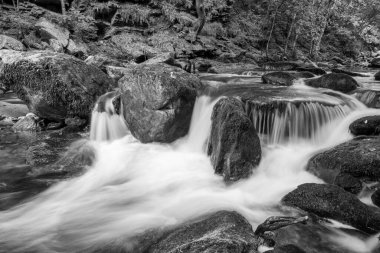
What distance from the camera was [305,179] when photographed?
567 centimetres

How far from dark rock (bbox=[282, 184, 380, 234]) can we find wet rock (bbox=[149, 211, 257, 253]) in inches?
47.0

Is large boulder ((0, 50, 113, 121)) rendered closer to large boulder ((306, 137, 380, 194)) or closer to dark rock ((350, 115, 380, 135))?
large boulder ((306, 137, 380, 194))

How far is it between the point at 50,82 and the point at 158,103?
136 inches

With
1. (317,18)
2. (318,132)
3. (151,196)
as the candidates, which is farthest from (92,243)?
(317,18)

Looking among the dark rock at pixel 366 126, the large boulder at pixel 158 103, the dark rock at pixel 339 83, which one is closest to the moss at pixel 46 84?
the large boulder at pixel 158 103

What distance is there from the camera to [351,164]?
5.01 meters

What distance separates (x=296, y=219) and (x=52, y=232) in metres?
3.50

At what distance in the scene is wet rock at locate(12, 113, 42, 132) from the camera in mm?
8734

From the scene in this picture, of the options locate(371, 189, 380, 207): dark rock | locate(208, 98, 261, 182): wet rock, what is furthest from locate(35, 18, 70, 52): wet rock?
locate(371, 189, 380, 207): dark rock

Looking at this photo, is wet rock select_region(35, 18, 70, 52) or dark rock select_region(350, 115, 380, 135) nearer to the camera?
dark rock select_region(350, 115, 380, 135)

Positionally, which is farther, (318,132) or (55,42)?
(55,42)

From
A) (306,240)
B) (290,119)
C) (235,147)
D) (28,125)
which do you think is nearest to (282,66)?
(290,119)

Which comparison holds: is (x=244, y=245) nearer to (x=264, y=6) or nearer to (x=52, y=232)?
(x=52, y=232)

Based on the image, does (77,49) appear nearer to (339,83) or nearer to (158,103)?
(158,103)
